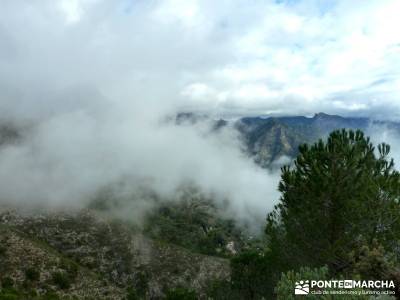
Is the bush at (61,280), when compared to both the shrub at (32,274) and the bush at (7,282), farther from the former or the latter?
the bush at (7,282)

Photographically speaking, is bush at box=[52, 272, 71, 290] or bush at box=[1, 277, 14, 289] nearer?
bush at box=[1, 277, 14, 289]

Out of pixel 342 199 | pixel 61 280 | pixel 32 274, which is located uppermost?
pixel 342 199

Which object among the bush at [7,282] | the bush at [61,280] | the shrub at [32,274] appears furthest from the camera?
the bush at [61,280]

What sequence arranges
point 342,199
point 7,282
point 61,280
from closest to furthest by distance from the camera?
point 342,199, point 7,282, point 61,280

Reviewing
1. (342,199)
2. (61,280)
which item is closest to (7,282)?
(61,280)

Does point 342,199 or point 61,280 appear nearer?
point 342,199

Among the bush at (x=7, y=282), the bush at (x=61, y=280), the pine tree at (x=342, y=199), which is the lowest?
the bush at (x=61, y=280)

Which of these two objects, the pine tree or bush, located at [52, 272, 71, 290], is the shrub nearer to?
bush, located at [52, 272, 71, 290]

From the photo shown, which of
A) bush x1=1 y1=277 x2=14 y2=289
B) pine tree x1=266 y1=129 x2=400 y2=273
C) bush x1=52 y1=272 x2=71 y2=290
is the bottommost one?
bush x1=52 y1=272 x2=71 y2=290

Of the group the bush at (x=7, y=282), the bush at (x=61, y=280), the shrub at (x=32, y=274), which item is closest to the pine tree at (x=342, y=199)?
the bush at (x=7, y=282)

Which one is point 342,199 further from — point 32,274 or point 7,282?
point 32,274

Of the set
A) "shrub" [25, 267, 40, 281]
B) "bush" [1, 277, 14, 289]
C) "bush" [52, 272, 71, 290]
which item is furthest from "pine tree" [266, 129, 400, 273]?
"shrub" [25, 267, 40, 281]

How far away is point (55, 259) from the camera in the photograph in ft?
645

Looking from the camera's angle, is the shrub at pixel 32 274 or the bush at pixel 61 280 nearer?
the shrub at pixel 32 274
